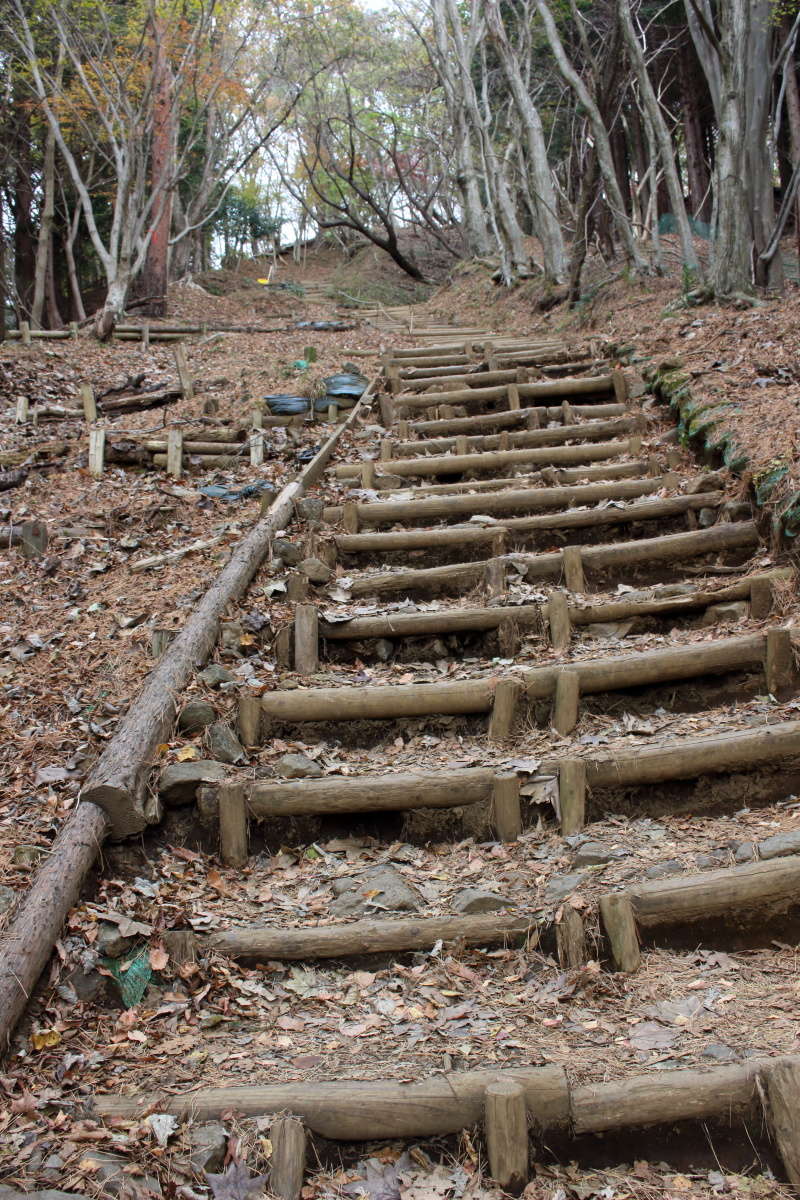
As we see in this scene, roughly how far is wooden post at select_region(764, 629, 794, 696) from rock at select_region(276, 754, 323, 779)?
2.28 meters

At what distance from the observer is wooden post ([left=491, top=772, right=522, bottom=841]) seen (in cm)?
396

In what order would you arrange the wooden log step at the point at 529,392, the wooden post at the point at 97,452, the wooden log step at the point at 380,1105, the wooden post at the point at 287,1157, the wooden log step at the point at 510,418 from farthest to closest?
the wooden log step at the point at 529,392 → the wooden log step at the point at 510,418 → the wooden post at the point at 97,452 → the wooden log step at the point at 380,1105 → the wooden post at the point at 287,1157

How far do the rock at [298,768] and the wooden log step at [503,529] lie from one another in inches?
99.0

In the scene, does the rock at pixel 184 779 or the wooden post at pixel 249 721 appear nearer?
the rock at pixel 184 779

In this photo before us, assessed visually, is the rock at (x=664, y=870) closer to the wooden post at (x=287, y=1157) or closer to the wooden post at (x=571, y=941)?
the wooden post at (x=571, y=941)

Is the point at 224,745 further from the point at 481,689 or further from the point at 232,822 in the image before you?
the point at 481,689

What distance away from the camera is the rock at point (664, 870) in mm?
3523

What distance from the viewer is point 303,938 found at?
3.39 meters

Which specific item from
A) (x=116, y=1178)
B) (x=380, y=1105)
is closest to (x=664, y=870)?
(x=380, y=1105)

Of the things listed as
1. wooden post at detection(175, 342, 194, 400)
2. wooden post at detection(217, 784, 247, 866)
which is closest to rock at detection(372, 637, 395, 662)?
wooden post at detection(217, 784, 247, 866)

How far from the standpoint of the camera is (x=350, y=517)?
6961mm

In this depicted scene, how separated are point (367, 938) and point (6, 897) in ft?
4.29

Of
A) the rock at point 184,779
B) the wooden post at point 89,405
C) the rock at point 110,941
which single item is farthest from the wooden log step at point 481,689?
the wooden post at point 89,405

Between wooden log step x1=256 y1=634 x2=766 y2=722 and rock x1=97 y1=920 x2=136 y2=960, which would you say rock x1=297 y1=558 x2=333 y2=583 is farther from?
rock x1=97 y1=920 x2=136 y2=960
